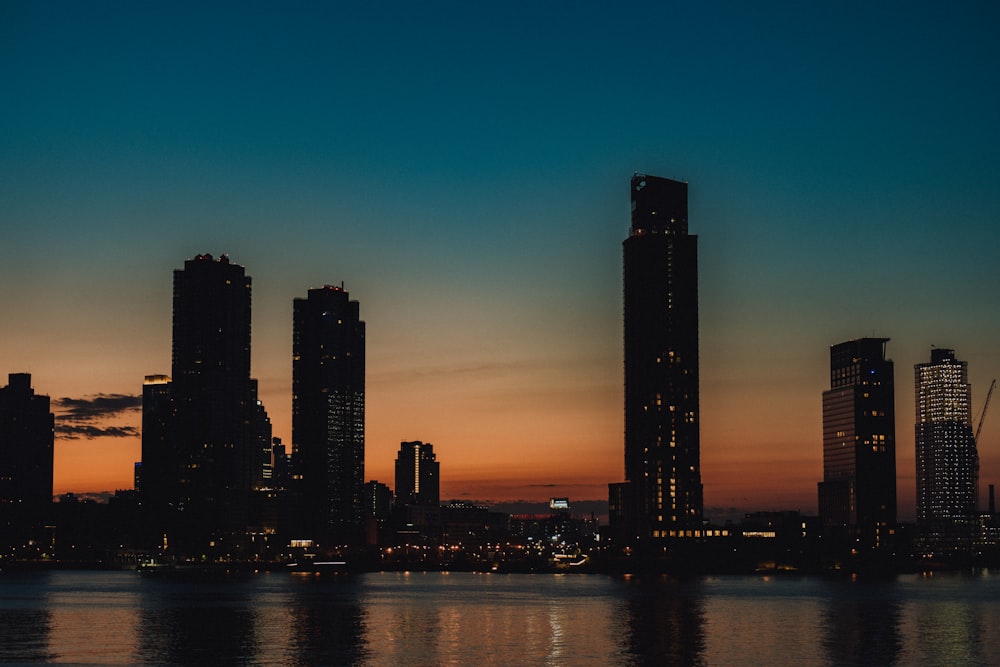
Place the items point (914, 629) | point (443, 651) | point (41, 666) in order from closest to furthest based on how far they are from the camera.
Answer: point (41, 666) < point (443, 651) < point (914, 629)

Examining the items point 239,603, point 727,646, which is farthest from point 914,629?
point 239,603

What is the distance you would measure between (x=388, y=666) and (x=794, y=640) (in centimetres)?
4238

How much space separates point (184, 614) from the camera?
158 meters

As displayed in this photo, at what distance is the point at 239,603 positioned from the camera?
186m

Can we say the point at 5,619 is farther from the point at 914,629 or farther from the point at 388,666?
the point at 914,629

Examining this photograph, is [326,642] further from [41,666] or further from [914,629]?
[914,629]

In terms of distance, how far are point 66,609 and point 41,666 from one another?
8160 cm

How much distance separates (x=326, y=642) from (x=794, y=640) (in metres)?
42.5

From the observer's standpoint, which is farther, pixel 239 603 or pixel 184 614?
pixel 239 603

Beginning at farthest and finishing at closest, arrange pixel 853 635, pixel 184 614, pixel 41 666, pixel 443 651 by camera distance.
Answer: pixel 184 614 → pixel 853 635 → pixel 443 651 → pixel 41 666

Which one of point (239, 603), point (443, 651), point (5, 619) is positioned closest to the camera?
point (443, 651)

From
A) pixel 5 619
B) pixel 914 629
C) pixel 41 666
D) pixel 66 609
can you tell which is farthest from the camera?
pixel 66 609

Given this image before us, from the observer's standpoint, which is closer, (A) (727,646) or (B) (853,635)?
(A) (727,646)

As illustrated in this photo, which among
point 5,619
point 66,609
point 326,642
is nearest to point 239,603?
point 66,609
